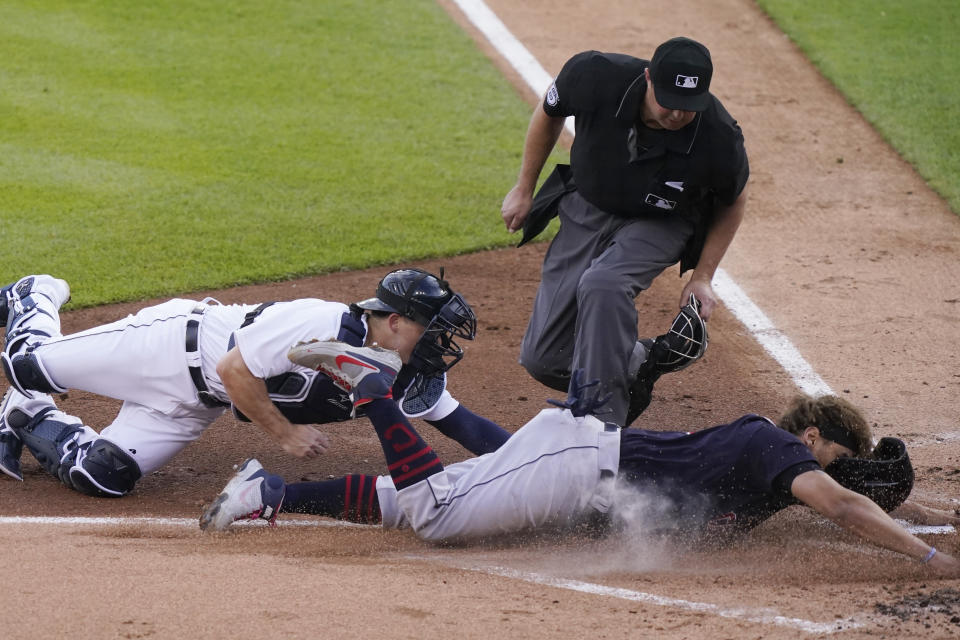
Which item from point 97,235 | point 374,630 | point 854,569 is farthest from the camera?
point 97,235

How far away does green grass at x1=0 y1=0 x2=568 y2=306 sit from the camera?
7734mm

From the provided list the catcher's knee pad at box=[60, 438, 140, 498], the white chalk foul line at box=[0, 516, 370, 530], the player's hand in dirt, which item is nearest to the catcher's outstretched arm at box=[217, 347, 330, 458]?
the player's hand in dirt

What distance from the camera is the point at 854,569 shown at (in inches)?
160

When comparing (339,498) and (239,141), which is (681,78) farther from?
(239,141)

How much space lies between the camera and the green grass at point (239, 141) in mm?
7734

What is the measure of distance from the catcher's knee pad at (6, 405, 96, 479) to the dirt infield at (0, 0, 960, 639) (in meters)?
0.14

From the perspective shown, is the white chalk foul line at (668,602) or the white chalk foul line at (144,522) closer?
the white chalk foul line at (668,602)

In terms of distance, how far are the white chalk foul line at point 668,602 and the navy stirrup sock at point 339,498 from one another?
1.40 ft

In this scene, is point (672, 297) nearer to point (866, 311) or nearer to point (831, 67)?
point (866, 311)

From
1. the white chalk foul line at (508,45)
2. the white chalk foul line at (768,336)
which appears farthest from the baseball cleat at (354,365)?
the white chalk foul line at (508,45)

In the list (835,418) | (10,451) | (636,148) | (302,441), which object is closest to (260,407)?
(302,441)

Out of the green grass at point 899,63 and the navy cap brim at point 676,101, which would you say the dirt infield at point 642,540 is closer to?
the green grass at point 899,63

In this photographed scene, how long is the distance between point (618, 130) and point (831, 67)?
6.41m

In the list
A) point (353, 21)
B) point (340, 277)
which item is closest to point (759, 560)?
point (340, 277)
